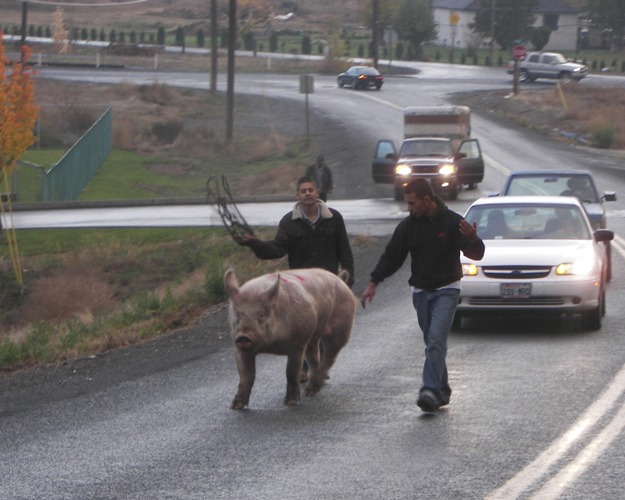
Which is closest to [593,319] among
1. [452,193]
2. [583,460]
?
[583,460]

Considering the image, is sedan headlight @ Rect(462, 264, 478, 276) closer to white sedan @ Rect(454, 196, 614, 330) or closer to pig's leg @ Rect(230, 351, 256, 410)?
white sedan @ Rect(454, 196, 614, 330)

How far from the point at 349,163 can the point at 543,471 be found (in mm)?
39271

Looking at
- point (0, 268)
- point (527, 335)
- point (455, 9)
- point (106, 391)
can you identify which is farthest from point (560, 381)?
point (455, 9)

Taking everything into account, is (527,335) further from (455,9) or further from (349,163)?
(455,9)

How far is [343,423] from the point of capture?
31.7ft

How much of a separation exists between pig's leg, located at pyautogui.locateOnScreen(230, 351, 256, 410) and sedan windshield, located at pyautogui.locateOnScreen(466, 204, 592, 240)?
6191 mm

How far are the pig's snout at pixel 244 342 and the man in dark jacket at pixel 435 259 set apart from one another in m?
1.21

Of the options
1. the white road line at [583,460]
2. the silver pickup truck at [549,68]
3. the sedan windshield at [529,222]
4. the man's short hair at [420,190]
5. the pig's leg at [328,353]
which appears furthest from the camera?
the silver pickup truck at [549,68]

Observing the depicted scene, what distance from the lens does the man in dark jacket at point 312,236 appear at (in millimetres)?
11266

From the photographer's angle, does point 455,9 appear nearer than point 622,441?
No

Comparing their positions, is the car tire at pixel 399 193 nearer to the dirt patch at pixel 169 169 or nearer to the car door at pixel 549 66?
the dirt patch at pixel 169 169

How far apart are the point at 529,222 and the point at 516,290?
6.44 ft

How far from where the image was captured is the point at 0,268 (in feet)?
98.2

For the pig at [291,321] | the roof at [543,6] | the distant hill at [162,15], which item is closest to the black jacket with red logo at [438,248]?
the pig at [291,321]
